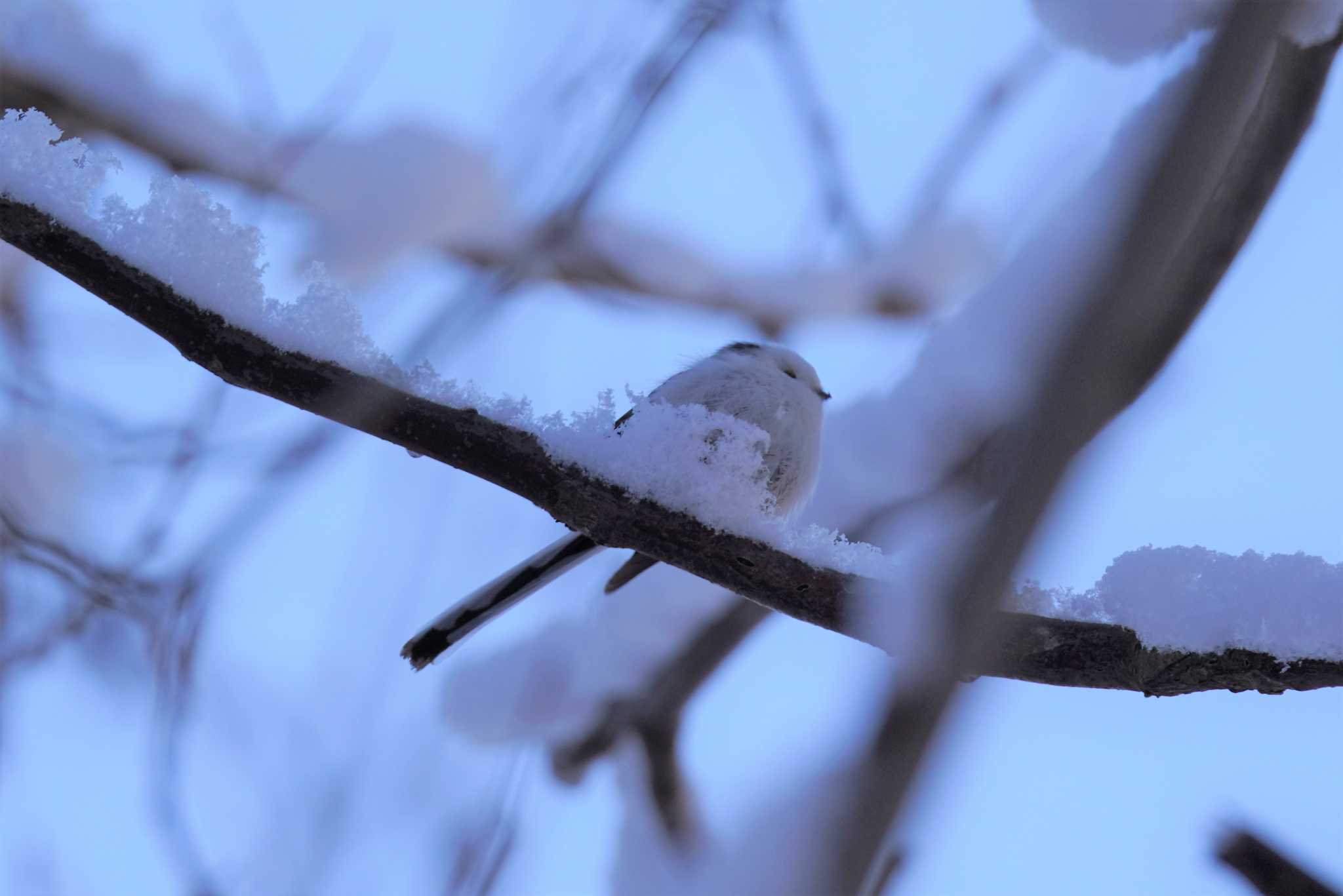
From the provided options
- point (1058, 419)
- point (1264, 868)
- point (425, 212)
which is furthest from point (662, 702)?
point (1058, 419)

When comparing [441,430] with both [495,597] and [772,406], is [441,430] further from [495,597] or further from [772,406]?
[772,406]

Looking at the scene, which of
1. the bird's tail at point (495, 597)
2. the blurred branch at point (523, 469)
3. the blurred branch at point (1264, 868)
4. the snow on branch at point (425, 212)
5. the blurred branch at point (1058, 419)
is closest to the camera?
the blurred branch at point (1058, 419)

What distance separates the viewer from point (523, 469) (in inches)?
52.4

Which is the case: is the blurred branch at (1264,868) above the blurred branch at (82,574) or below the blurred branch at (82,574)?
above

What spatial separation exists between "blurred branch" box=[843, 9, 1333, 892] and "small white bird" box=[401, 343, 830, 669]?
1.22 meters

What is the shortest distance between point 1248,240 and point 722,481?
0.73 m

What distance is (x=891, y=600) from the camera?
117cm

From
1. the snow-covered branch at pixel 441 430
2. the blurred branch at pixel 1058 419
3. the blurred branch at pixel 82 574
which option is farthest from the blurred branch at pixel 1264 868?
the blurred branch at pixel 82 574

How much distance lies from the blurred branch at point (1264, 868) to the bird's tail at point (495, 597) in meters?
1.12

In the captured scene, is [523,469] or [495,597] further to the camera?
[495,597]

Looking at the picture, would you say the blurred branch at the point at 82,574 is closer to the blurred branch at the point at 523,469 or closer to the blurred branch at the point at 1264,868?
the blurred branch at the point at 523,469

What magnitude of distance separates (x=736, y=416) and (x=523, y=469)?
0.81 metres

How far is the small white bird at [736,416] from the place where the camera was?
1851mm

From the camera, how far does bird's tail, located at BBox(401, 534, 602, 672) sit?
1.83m
